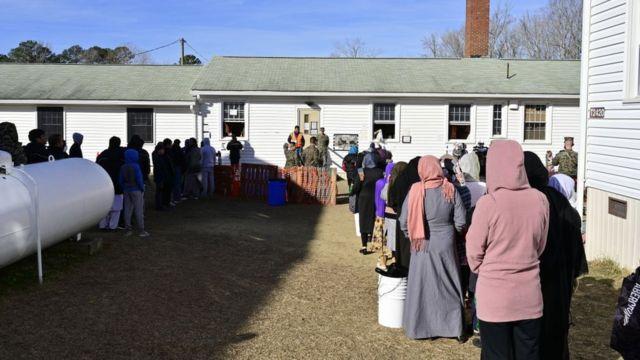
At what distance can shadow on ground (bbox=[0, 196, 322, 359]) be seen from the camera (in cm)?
618

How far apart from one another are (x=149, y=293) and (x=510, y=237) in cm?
525

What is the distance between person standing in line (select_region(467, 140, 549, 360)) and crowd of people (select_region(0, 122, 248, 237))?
7231 millimetres

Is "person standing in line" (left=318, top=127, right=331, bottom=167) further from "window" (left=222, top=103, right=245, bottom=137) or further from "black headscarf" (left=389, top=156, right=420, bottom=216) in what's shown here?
"black headscarf" (left=389, top=156, right=420, bottom=216)

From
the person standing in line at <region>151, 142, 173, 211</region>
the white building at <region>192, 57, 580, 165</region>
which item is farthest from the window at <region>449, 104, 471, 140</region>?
the person standing in line at <region>151, 142, 173, 211</region>

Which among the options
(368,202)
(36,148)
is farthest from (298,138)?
(36,148)

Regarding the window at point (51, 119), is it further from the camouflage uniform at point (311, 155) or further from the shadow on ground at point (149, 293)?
the shadow on ground at point (149, 293)

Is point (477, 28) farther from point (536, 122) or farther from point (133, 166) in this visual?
point (133, 166)

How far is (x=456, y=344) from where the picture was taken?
21.2 feet

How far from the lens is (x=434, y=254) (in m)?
6.45

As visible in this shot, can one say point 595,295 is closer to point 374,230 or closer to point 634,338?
point 374,230

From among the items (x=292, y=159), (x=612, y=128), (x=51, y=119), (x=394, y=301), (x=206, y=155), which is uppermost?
(x=51, y=119)

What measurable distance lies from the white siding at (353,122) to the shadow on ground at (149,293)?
10054 mm

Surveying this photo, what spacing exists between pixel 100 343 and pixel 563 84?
21.6m

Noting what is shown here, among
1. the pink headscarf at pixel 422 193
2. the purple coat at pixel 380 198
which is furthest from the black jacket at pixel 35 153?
the pink headscarf at pixel 422 193
